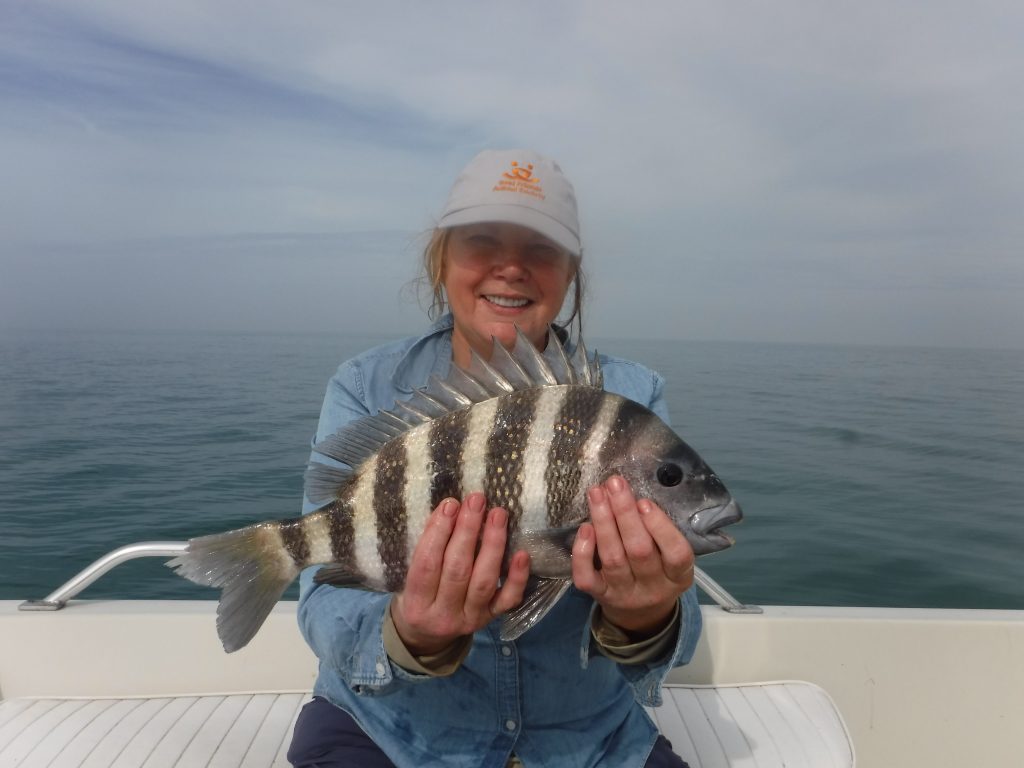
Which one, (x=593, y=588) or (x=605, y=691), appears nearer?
(x=593, y=588)

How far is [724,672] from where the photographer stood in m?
3.03

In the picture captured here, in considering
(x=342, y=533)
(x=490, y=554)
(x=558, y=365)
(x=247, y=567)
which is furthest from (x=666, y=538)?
(x=247, y=567)

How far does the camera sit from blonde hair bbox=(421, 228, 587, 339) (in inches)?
94.2

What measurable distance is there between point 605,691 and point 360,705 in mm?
679

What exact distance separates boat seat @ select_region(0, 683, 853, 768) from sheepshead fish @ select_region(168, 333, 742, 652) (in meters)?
1.09

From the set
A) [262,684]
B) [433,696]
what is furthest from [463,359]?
[262,684]

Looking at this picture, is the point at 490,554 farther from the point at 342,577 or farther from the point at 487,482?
the point at 342,577

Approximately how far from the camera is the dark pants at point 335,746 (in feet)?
6.44

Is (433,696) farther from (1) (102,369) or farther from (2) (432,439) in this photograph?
(1) (102,369)

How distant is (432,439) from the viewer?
1.64m

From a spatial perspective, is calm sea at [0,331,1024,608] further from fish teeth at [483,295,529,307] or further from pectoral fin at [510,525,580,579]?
pectoral fin at [510,525,580,579]

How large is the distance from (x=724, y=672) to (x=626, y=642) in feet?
4.78

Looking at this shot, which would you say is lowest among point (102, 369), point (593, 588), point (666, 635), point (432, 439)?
point (102, 369)

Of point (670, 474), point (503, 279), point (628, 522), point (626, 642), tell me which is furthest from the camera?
point (503, 279)
